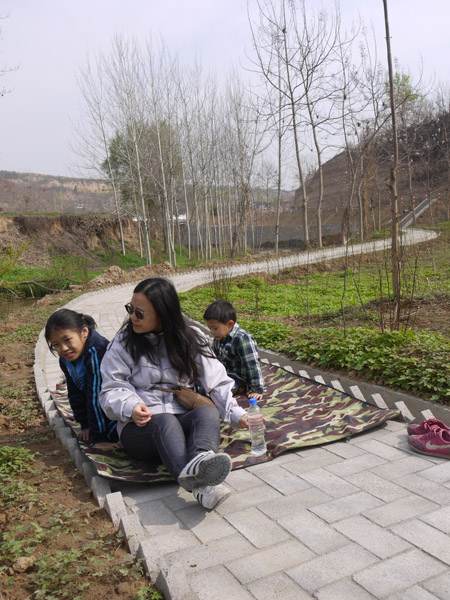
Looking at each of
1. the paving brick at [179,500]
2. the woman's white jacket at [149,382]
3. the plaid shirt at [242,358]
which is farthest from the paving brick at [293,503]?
the plaid shirt at [242,358]

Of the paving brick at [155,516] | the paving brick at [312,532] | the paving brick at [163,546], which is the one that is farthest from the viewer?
the paving brick at [155,516]

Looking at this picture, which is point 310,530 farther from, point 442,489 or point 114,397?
point 114,397

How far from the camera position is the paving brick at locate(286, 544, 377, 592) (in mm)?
1878

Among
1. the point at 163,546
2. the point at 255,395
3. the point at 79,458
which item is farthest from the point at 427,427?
the point at 79,458

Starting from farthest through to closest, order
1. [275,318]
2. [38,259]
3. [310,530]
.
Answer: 1. [38,259]
2. [275,318]
3. [310,530]

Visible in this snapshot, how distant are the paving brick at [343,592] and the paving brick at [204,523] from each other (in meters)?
0.55

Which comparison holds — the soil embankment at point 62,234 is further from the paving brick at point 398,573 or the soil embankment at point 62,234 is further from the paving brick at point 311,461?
the paving brick at point 398,573

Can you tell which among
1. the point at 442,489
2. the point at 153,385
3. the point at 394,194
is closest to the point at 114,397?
the point at 153,385

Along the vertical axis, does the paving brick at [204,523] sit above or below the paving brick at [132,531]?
below

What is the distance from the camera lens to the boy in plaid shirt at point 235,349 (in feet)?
12.9

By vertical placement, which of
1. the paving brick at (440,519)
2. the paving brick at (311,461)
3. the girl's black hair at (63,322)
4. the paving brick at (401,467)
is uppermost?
the girl's black hair at (63,322)

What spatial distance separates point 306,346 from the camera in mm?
5574

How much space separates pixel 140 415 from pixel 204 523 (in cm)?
64

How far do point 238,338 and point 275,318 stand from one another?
168 inches
